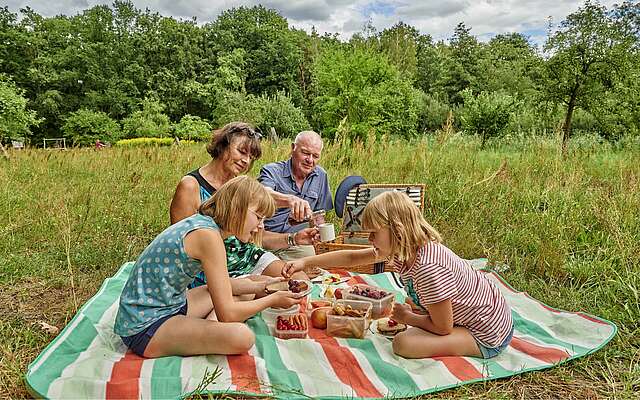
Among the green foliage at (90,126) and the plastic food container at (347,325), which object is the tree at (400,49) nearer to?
the green foliage at (90,126)

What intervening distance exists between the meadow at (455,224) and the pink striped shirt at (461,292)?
0.90 ft

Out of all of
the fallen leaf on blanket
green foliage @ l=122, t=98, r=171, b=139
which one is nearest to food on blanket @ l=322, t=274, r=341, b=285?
the fallen leaf on blanket

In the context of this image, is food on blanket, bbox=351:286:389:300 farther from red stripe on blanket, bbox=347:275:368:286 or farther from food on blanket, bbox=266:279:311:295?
red stripe on blanket, bbox=347:275:368:286

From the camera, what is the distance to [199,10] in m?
42.6

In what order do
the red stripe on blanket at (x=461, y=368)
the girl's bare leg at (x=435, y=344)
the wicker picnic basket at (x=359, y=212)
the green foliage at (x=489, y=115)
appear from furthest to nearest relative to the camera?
the green foliage at (x=489, y=115) → the wicker picnic basket at (x=359, y=212) → the girl's bare leg at (x=435, y=344) → the red stripe on blanket at (x=461, y=368)

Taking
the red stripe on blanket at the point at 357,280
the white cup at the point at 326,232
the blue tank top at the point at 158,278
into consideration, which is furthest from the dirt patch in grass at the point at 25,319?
the red stripe on blanket at the point at 357,280

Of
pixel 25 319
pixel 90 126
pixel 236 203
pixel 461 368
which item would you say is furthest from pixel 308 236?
pixel 90 126

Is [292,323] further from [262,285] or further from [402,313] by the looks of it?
[402,313]

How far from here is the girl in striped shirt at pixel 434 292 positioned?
2443 mm

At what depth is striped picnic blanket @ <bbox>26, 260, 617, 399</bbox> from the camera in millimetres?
2223

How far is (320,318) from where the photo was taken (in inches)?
118

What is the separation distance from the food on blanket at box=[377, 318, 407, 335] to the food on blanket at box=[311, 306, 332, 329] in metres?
0.32


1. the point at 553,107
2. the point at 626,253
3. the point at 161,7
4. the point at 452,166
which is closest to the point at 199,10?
the point at 161,7

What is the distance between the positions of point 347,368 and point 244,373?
0.51 m
